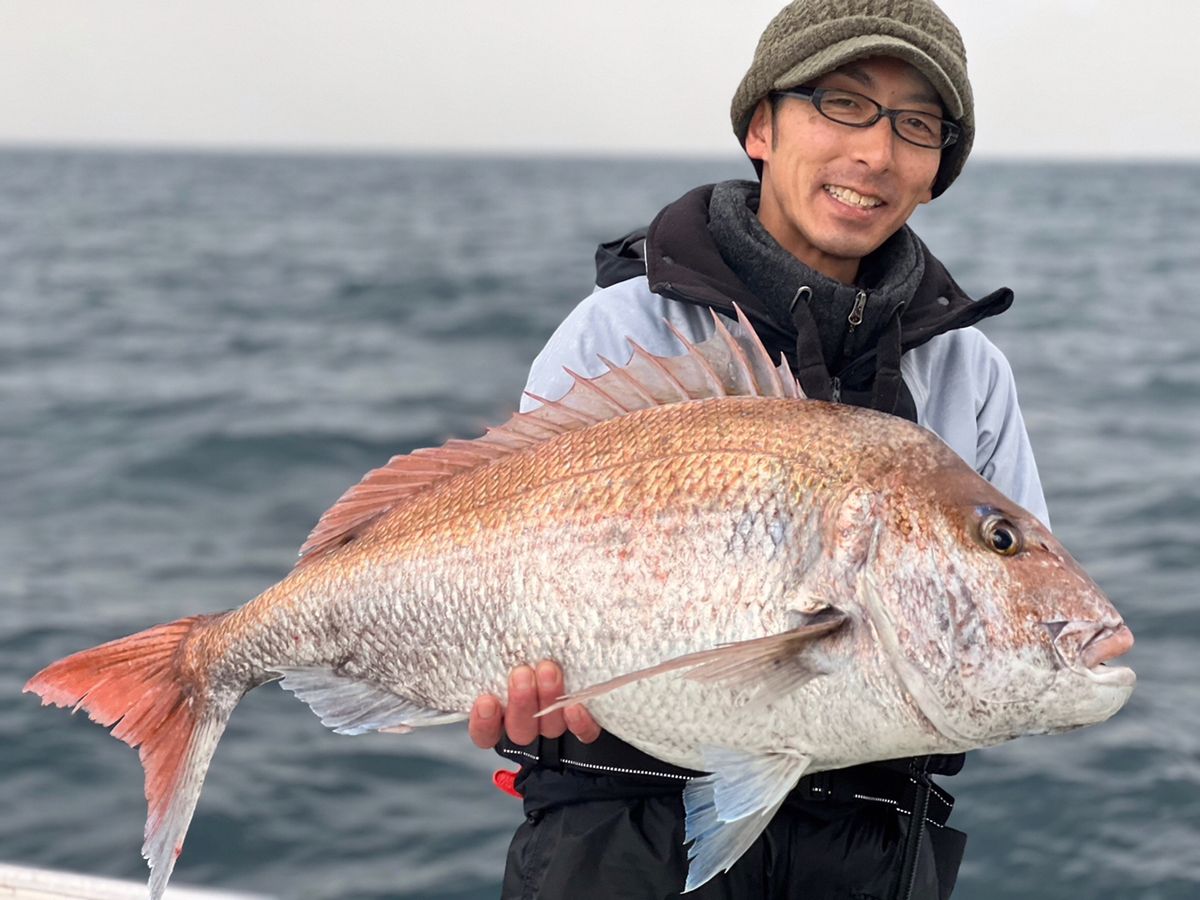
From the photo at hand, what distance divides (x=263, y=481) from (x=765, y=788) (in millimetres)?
10630

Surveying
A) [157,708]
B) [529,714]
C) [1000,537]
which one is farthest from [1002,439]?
[157,708]

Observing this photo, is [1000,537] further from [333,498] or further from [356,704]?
[333,498]

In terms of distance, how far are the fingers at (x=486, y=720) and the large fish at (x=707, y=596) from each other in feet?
0.11

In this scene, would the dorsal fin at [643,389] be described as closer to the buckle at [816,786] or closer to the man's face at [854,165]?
the man's face at [854,165]

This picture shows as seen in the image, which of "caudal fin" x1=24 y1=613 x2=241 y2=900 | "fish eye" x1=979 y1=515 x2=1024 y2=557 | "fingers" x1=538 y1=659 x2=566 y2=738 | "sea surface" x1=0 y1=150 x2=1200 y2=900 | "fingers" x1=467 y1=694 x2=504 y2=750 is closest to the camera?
"fish eye" x1=979 y1=515 x2=1024 y2=557

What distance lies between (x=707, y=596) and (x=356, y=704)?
835 millimetres

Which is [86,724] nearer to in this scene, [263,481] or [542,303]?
[263,481]

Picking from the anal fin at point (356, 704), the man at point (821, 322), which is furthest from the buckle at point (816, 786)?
the anal fin at point (356, 704)

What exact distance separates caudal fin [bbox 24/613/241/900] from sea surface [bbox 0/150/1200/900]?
91 cm

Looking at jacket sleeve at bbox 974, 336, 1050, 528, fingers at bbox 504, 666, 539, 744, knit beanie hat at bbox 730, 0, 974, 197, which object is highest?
knit beanie hat at bbox 730, 0, 974, 197

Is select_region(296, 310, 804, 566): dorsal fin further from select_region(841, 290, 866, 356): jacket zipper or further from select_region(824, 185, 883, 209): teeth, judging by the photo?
select_region(824, 185, 883, 209): teeth

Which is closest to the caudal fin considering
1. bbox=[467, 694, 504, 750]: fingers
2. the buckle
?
bbox=[467, 694, 504, 750]: fingers

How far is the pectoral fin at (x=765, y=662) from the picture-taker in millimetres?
2107

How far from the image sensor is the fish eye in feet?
7.32
